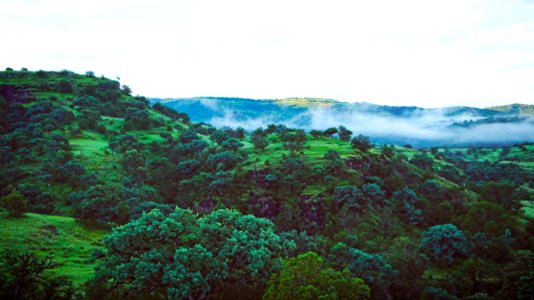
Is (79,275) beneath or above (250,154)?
beneath

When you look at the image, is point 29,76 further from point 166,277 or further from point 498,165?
point 498,165

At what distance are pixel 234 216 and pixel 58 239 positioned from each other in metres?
31.7

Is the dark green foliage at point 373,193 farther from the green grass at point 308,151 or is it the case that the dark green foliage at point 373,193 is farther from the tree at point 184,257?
the tree at point 184,257

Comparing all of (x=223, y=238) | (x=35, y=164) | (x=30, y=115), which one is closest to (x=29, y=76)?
(x=30, y=115)

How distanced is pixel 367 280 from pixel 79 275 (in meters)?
36.8

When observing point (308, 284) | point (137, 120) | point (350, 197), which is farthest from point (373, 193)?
point (137, 120)

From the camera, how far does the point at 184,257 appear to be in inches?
1387

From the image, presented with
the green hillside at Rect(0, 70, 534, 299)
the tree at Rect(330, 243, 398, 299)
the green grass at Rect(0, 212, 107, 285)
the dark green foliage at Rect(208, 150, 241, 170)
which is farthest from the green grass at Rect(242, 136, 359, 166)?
the green grass at Rect(0, 212, 107, 285)

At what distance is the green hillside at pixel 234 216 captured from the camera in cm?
3647

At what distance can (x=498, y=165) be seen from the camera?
177 meters

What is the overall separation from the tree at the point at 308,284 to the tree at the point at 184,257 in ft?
15.5

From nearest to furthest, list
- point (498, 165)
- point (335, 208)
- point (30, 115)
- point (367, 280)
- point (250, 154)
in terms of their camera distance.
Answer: point (367, 280) → point (335, 208) → point (250, 154) → point (30, 115) → point (498, 165)

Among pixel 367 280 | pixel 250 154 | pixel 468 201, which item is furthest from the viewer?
pixel 250 154

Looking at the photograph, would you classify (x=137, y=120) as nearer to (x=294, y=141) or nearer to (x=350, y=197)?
(x=294, y=141)
